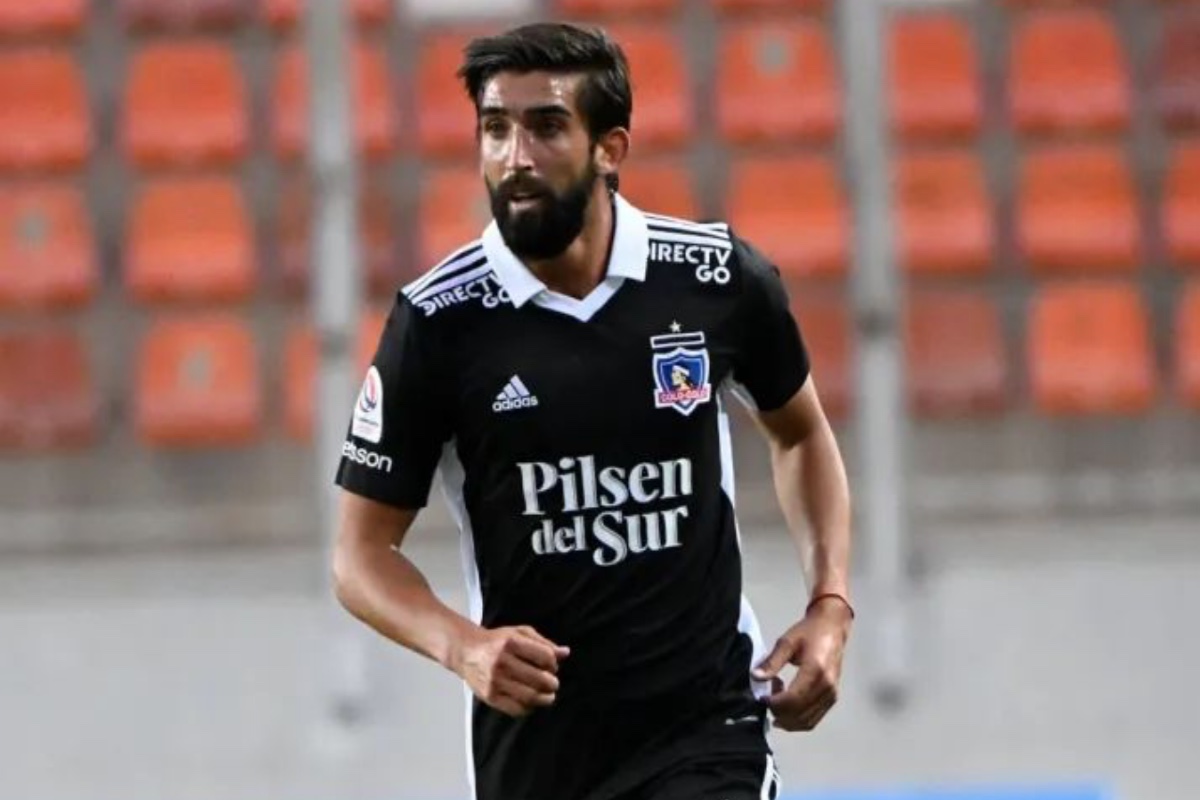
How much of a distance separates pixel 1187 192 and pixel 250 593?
305 centimetres

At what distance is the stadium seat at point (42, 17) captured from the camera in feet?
25.7

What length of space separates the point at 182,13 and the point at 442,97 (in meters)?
0.91

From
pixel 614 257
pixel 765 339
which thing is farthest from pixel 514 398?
pixel 765 339

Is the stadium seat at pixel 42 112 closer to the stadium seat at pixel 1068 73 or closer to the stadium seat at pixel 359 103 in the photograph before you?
the stadium seat at pixel 359 103

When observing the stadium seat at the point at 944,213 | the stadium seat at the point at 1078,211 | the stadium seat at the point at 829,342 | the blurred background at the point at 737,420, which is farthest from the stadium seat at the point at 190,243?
the stadium seat at the point at 1078,211

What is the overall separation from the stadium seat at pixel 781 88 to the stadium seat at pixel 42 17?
1999 mm

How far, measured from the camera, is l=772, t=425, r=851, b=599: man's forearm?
3895mm

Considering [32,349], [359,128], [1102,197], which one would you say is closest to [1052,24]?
[1102,197]

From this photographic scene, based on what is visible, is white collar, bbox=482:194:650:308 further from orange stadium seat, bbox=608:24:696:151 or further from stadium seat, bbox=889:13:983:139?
stadium seat, bbox=889:13:983:139

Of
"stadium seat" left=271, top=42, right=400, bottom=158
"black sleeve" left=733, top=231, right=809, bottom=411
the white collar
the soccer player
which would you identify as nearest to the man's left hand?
the soccer player

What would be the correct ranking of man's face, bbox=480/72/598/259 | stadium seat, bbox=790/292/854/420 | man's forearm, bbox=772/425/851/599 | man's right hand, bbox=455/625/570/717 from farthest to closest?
stadium seat, bbox=790/292/854/420 < man's forearm, bbox=772/425/851/599 < man's face, bbox=480/72/598/259 < man's right hand, bbox=455/625/570/717

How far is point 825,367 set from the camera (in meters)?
7.27

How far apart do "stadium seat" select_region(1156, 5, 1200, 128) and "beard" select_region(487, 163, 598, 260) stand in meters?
4.55

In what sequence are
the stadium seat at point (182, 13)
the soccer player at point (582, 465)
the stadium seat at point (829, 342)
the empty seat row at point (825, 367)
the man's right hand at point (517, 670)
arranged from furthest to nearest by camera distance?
the stadium seat at point (182, 13)
the empty seat row at point (825, 367)
the stadium seat at point (829, 342)
the soccer player at point (582, 465)
the man's right hand at point (517, 670)
